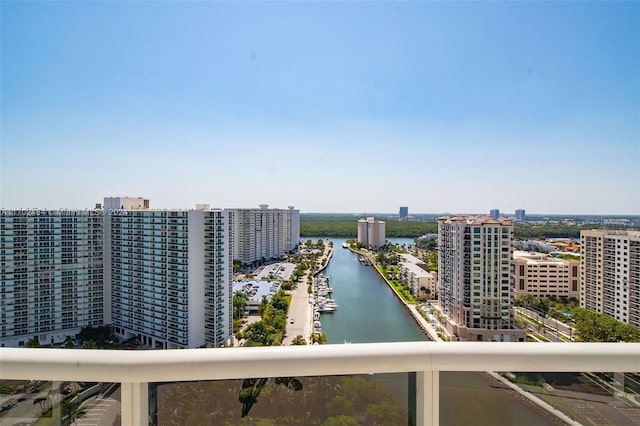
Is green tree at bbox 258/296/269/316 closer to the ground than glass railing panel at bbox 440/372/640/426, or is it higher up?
closer to the ground

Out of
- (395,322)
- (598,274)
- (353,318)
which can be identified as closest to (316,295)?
(353,318)

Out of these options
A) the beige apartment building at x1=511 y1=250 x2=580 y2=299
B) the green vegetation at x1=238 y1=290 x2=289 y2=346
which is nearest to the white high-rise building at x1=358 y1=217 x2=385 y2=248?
the beige apartment building at x1=511 y1=250 x2=580 y2=299

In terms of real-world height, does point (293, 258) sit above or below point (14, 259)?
below

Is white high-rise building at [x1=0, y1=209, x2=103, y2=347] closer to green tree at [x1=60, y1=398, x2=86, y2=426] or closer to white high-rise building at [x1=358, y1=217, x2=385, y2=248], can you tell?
green tree at [x1=60, y1=398, x2=86, y2=426]

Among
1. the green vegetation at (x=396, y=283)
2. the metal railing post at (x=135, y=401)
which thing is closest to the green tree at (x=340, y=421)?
the metal railing post at (x=135, y=401)

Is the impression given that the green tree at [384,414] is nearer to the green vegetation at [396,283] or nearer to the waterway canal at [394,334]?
the waterway canal at [394,334]

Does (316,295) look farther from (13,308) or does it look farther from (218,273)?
(13,308)

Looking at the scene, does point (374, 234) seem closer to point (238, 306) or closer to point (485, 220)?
point (238, 306)
